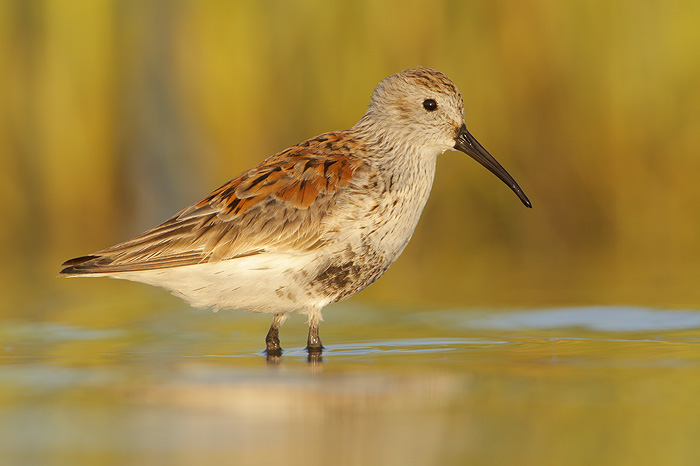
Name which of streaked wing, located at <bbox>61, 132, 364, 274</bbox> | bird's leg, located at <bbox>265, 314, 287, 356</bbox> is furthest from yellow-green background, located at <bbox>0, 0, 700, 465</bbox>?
streaked wing, located at <bbox>61, 132, 364, 274</bbox>

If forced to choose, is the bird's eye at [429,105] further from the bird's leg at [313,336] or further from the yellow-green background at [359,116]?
the bird's leg at [313,336]

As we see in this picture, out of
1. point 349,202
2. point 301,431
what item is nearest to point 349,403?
point 301,431

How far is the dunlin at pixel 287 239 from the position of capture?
6.75 m

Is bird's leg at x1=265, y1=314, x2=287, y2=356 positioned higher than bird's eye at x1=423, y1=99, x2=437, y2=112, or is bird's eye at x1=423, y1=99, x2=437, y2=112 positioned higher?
bird's eye at x1=423, y1=99, x2=437, y2=112

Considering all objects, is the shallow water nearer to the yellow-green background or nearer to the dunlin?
the yellow-green background

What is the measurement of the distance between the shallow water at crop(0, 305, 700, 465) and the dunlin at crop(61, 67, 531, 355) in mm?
395

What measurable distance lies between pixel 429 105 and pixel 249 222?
1547 mm

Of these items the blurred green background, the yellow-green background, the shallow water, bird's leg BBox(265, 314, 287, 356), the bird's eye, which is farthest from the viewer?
the blurred green background

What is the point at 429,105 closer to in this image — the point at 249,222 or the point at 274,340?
the point at 249,222

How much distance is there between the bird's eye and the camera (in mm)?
7473

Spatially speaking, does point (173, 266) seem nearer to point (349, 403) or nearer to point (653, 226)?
point (349, 403)

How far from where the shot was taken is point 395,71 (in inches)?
458

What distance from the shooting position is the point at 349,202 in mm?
6801

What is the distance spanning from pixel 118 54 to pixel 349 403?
8357 mm
